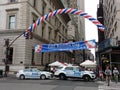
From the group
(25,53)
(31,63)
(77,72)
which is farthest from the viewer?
(31,63)

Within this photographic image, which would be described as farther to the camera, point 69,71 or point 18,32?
point 18,32

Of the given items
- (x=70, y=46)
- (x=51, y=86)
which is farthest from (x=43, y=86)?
(x=70, y=46)

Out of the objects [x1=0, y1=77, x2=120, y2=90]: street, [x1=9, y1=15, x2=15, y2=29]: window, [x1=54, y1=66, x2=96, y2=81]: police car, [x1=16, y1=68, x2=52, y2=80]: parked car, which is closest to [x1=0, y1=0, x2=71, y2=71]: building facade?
[x1=9, y1=15, x2=15, y2=29]: window

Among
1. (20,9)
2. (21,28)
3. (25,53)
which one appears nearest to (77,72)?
(25,53)

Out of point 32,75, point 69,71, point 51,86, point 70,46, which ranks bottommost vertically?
point 51,86

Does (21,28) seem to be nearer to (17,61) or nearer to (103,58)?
(17,61)

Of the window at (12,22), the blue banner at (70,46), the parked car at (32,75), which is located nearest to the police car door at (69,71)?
the parked car at (32,75)

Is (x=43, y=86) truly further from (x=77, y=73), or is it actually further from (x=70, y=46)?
(x=70, y=46)

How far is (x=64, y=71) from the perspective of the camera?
95.6 feet

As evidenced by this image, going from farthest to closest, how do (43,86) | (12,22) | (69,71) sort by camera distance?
(12,22), (69,71), (43,86)

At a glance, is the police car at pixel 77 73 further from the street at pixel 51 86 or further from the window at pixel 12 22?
the window at pixel 12 22

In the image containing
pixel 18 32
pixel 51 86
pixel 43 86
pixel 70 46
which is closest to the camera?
pixel 43 86

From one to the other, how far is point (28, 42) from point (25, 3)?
667cm

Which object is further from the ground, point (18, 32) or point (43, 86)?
point (18, 32)
